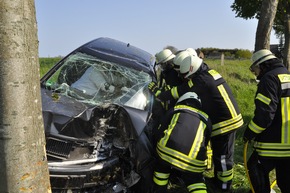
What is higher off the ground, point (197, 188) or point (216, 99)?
point (216, 99)

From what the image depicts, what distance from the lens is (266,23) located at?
654cm

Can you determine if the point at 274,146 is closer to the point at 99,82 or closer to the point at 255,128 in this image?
the point at 255,128

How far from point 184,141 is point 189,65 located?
114cm

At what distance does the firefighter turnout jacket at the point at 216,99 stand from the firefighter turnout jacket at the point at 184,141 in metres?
0.75

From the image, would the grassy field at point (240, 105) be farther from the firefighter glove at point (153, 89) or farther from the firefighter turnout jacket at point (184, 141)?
the firefighter glove at point (153, 89)

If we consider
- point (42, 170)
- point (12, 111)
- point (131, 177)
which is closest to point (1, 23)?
point (12, 111)

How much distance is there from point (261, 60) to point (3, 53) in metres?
2.62

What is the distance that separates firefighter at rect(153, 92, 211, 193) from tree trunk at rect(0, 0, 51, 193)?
1490 millimetres

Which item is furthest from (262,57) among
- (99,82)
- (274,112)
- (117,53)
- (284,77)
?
(117,53)

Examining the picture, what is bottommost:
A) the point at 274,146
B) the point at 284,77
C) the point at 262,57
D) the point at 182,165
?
the point at 182,165

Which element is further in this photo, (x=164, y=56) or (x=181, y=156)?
(x=164, y=56)

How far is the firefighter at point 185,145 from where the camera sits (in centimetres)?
296

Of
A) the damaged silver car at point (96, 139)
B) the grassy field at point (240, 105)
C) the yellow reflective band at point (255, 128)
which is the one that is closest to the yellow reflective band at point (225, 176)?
the grassy field at point (240, 105)

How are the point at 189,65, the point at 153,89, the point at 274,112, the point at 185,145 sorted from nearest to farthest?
the point at 185,145 → the point at 274,112 → the point at 189,65 → the point at 153,89
